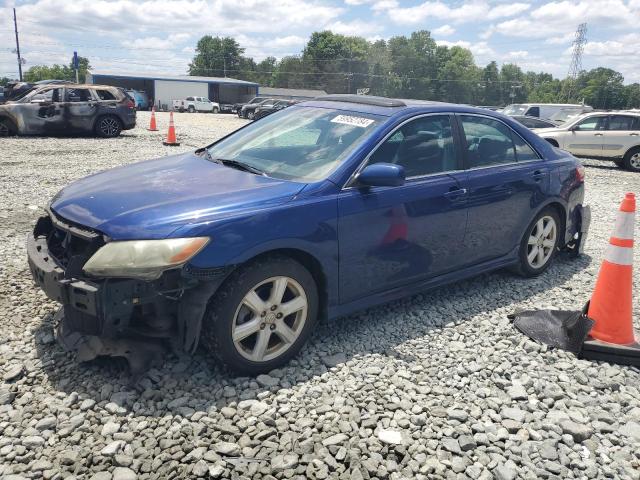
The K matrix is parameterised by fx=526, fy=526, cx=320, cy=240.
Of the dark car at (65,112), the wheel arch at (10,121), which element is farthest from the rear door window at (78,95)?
the wheel arch at (10,121)

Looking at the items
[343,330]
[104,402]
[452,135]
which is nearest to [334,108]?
[452,135]

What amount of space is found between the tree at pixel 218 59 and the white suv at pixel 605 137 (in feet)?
349

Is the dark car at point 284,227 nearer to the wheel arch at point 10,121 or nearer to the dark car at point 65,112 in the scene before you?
the dark car at point 65,112

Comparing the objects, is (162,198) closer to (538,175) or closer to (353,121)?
(353,121)

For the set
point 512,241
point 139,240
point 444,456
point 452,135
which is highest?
point 452,135

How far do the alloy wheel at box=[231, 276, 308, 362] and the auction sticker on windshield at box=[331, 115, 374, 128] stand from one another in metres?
1.34

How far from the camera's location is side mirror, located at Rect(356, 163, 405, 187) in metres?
3.38

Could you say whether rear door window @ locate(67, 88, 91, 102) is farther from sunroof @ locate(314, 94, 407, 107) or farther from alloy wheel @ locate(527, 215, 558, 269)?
alloy wheel @ locate(527, 215, 558, 269)

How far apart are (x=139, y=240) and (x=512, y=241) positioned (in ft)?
10.8

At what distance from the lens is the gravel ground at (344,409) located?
252 centimetres

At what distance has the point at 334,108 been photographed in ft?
13.8

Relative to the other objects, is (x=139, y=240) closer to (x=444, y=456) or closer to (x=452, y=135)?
(x=444, y=456)

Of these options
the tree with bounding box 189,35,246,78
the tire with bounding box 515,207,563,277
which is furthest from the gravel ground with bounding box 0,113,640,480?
the tree with bounding box 189,35,246,78

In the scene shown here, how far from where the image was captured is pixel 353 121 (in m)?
3.90
